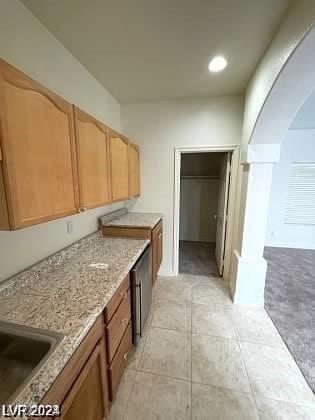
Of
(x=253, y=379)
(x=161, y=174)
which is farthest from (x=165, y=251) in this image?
(x=253, y=379)

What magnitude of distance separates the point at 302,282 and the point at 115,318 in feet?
10.2

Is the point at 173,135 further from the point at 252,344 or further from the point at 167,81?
the point at 252,344

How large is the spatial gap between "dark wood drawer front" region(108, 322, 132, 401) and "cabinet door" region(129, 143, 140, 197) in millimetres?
1608

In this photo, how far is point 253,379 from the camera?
5.11 ft

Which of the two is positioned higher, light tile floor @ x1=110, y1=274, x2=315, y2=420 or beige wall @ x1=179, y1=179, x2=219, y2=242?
beige wall @ x1=179, y1=179, x2=219, y2=242

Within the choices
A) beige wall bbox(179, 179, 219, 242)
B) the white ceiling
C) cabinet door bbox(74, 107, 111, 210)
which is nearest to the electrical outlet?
cabinet door bbox(74, 107, 111, 210)

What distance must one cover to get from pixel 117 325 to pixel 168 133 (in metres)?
2.51

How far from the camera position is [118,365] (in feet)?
4.46

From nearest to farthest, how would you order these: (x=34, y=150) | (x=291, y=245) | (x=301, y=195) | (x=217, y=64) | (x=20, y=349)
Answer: (x=20, y=349), (x=34, y=150), (x=217, y=64), (x=301, y=195), (x=291, y=245)

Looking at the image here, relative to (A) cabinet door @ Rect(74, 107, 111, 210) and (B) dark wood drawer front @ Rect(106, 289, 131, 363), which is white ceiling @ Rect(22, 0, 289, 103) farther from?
(B) dark wood drawer front @ Rect(106, 289, 131, 363)

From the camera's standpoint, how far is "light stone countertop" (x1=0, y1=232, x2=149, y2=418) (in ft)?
2.42

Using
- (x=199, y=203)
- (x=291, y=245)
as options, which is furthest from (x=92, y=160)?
(x=291, y=245)

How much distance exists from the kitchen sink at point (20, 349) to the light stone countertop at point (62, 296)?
4cm

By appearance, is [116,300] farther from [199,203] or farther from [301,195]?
[301,195]
